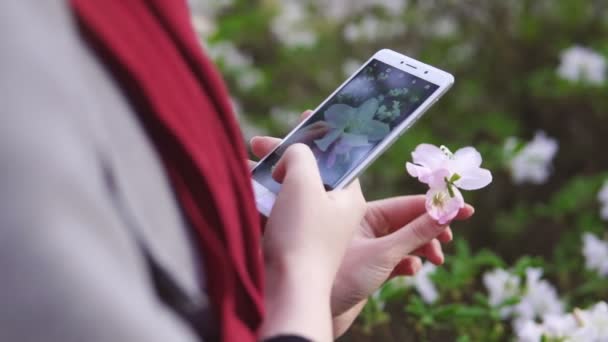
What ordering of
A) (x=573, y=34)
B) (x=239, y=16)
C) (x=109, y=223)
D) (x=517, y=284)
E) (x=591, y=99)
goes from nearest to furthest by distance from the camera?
(x=109, y=223)
(x=517, y=284)
(x=591, y=99)
(x=573, y=34)
(x=239, y=16)

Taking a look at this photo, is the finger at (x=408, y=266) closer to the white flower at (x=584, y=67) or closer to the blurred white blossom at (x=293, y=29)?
the white flower at (x=584, y=67)

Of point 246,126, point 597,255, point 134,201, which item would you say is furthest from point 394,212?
point 246,126

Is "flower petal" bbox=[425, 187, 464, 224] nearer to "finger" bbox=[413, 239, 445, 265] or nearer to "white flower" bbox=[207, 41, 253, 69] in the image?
"finger" bbox=[413, 239, 445, 265]

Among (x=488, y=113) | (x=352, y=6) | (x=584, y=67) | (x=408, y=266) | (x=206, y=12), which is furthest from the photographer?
(x=206, y=12)

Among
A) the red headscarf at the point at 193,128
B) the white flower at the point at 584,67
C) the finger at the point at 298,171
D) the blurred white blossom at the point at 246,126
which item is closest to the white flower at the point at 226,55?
the blurred white blossom at the point at 246,126

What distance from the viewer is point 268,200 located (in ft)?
3.20

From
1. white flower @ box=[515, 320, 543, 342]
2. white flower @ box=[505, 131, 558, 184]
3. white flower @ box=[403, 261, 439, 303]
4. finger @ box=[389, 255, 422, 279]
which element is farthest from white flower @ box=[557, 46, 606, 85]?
finger @ box=[389, 255, 422, 279]

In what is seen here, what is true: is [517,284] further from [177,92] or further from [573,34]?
[573,34]

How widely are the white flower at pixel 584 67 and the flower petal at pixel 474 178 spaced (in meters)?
1.62

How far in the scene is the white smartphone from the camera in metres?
0.99

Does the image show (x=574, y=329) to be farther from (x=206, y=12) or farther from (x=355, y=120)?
(x=206, y=12)

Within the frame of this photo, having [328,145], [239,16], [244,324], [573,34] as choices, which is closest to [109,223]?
[244,324]

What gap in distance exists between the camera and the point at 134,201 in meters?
0.64

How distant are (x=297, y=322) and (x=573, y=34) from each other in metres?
2.32
